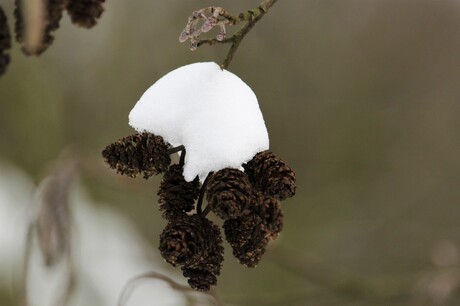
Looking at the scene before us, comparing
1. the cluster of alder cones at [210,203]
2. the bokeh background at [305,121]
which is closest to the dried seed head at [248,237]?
the cluster of alder cones at [210,203]

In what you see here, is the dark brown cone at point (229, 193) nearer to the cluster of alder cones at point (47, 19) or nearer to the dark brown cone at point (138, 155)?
the dark brown cone at point (138, 155)

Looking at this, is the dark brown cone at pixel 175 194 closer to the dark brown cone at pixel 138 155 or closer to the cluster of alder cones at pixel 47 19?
the dark brown cone at pixel 138 155

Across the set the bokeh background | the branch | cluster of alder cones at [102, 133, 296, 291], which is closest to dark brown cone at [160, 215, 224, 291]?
cluster of alder cones at [102, 133, 296, 291]

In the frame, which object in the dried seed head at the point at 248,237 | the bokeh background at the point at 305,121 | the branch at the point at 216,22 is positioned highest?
the bokeh background at the point at 305,121

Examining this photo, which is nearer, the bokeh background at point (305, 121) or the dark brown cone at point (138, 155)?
the dark brown cone at point (138, 155)

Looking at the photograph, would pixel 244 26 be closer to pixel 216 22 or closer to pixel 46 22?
pixel 216 22

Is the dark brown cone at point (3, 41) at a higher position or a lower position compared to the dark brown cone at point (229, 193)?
higher

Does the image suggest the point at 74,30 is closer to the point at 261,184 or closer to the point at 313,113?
the point at 313,113

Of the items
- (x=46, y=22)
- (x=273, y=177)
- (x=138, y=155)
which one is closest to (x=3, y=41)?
(x=46, y=22)
